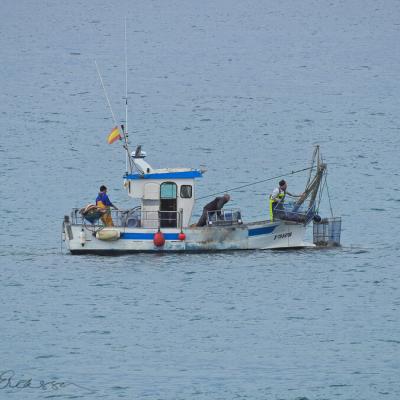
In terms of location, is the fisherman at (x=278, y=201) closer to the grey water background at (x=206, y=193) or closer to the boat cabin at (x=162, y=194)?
the grey water background at (x=206, y=193)

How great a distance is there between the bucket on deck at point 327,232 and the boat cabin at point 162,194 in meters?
4.97

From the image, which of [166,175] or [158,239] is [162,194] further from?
[158,239]

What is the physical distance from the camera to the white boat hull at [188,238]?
5356 cm

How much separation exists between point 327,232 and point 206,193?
1769cm

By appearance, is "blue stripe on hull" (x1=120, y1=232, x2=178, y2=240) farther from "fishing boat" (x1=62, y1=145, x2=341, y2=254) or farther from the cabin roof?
the cabin roof

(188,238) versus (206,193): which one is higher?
(206,193)

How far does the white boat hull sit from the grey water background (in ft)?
1.37

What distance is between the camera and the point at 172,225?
5422 centimetres

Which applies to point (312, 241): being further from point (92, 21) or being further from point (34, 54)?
point (92, 21)

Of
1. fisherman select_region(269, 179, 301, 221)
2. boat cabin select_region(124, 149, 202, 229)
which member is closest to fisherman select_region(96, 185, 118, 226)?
boat cabin select_region(124, 149, 202, 229)

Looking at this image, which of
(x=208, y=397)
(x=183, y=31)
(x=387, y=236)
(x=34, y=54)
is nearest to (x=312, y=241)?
(x=387, y=236)

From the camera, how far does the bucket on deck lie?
56.0m

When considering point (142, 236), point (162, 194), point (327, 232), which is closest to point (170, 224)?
point (162, 194)

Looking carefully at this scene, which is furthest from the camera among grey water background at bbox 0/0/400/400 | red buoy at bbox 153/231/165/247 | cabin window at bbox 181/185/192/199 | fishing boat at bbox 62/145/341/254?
cabin window at bbox 181/185/192/199
